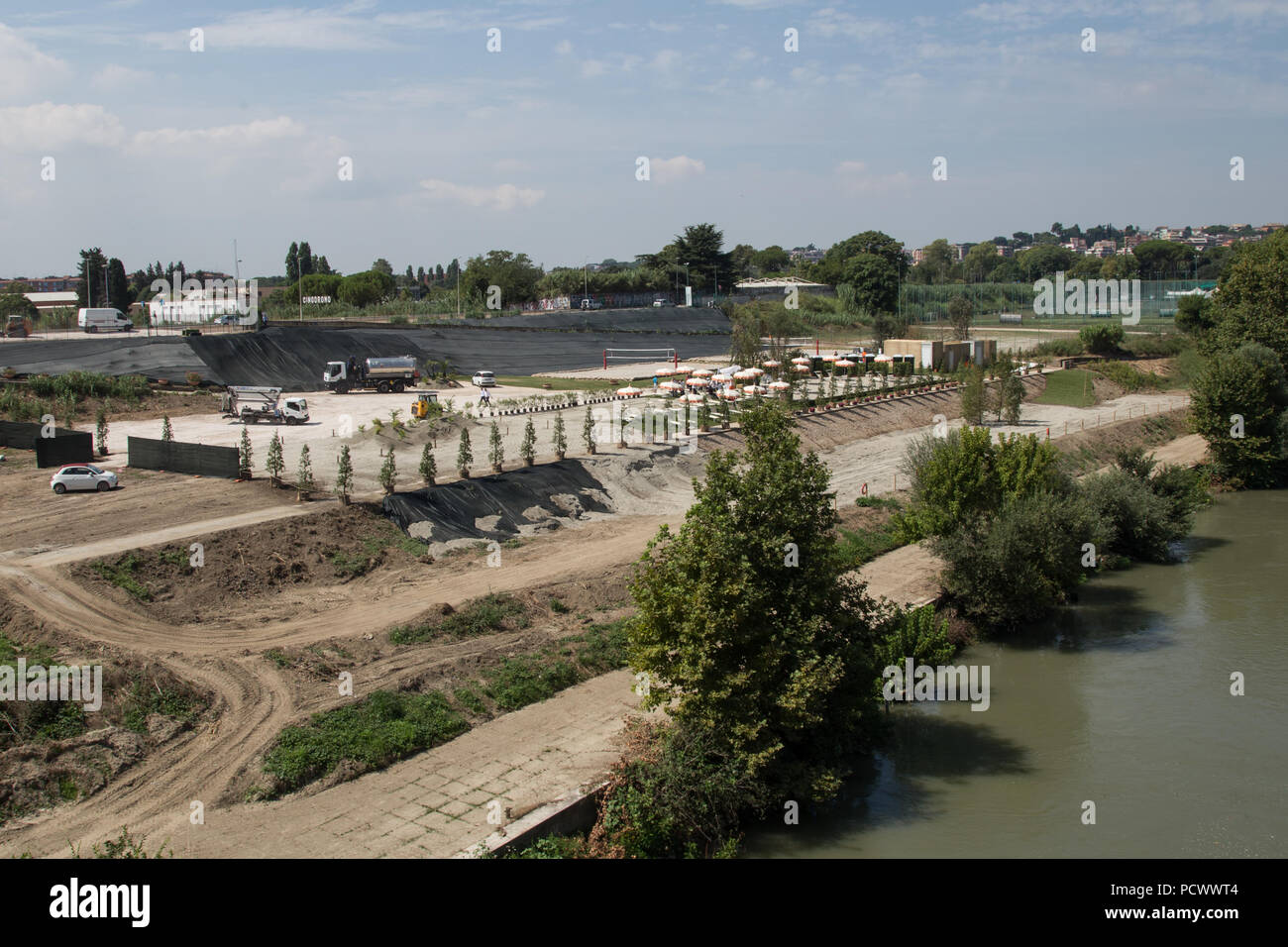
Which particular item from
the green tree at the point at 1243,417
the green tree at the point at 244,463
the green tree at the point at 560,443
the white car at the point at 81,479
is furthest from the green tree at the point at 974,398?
the white car at the point at 81,479

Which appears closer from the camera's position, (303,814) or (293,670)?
(303,814)

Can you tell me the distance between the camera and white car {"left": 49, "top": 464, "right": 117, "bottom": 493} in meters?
31.2

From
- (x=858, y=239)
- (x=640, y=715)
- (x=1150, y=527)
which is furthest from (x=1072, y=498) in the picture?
(x=858, y=239)

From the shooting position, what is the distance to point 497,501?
33.0 metres

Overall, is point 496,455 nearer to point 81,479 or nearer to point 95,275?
point 81,479

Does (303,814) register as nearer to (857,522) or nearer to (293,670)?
(293,670)

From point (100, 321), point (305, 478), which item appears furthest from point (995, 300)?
point (305, 478)

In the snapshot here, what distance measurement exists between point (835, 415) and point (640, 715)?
36.0 meters

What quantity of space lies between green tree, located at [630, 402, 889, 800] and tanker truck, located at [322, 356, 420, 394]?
4323 cm

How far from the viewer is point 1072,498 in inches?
1220

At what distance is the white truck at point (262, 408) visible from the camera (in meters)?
46.1

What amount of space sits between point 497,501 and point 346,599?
830 centimetres
